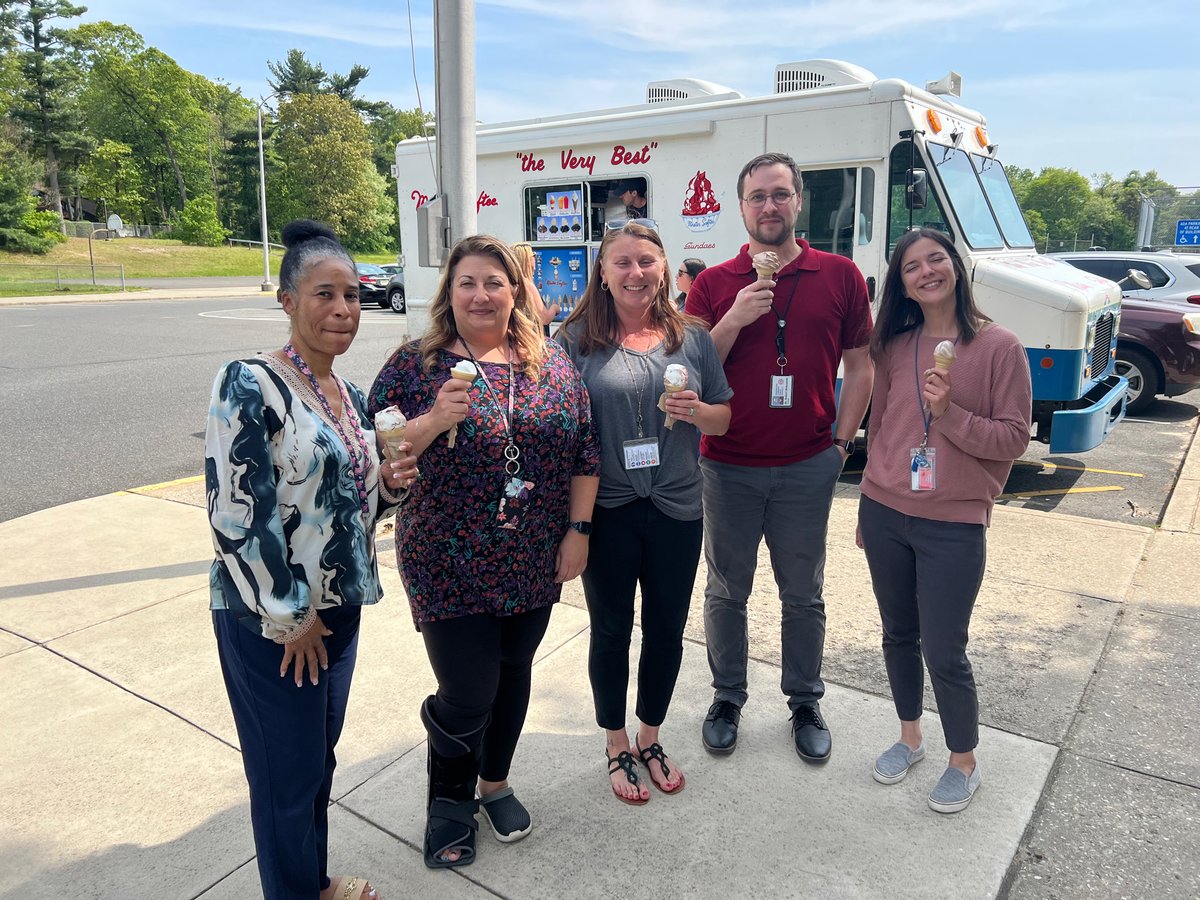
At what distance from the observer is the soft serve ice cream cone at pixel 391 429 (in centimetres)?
210

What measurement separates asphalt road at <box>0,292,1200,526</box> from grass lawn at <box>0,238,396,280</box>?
101 ft

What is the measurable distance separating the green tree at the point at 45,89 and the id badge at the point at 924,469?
69.1 metres

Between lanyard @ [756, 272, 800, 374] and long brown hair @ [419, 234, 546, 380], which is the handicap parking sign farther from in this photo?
long brown hair @ [419, 234, 546, 380]

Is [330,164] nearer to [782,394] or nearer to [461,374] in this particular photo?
[782,394]

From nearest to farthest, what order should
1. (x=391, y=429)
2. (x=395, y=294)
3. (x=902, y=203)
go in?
1. (x=391, y=429)
2. (x=902, y=203)
3. (x=395, y=294)

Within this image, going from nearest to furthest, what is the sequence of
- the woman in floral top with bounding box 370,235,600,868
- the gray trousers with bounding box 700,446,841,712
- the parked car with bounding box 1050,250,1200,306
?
the woman in floral top with bounding box 370,235,600,868, the gray trousers with bounding box 700,446,841,712, the parked car with bounding box 1050,250,1200,306

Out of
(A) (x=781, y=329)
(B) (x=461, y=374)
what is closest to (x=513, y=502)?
(B) (x=461, y=374)

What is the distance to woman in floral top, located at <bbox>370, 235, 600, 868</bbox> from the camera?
231cm

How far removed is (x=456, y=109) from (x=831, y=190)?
323 centimetres

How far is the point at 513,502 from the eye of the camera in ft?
7.73

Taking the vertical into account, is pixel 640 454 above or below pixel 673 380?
below

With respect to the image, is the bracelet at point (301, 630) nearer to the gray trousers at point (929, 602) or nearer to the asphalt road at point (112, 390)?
the gray trousers at point (929, 602)

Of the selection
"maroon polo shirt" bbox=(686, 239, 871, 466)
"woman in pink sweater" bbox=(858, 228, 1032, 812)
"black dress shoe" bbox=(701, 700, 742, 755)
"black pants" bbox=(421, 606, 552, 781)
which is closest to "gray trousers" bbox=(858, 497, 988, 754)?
"woman in pink sweater" bbox=(858, 228, 1032, 812)

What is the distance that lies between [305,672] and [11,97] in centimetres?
7423
